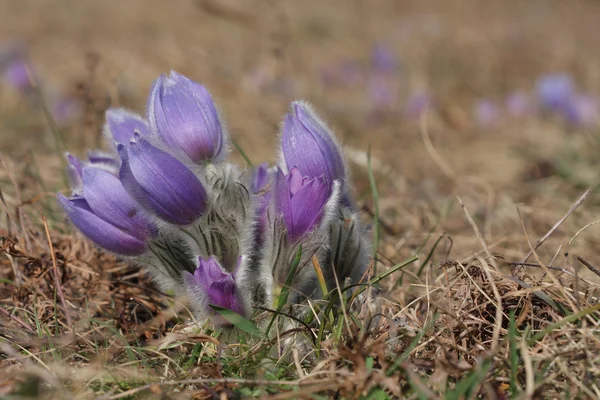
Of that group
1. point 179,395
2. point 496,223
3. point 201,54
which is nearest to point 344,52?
point 201,54

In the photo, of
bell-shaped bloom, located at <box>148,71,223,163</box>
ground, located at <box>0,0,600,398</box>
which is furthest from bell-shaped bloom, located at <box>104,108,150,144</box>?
ground, located at <box>0,0,600,398</box>

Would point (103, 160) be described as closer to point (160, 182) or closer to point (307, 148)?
point (160, 182)

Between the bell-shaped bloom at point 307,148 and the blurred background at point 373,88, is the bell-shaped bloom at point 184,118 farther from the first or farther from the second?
the blurred background at point 373,88

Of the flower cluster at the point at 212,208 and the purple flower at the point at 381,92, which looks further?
the purple flower at the point at 381,92

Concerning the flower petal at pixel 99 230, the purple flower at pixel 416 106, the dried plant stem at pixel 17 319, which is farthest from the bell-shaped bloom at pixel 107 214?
the purple flower at pixel 416 106

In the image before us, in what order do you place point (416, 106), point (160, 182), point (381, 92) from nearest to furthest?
point (160, 182) < point (416, 106) < point (381, 92)

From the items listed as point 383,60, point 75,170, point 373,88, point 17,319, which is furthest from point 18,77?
point 17,319
